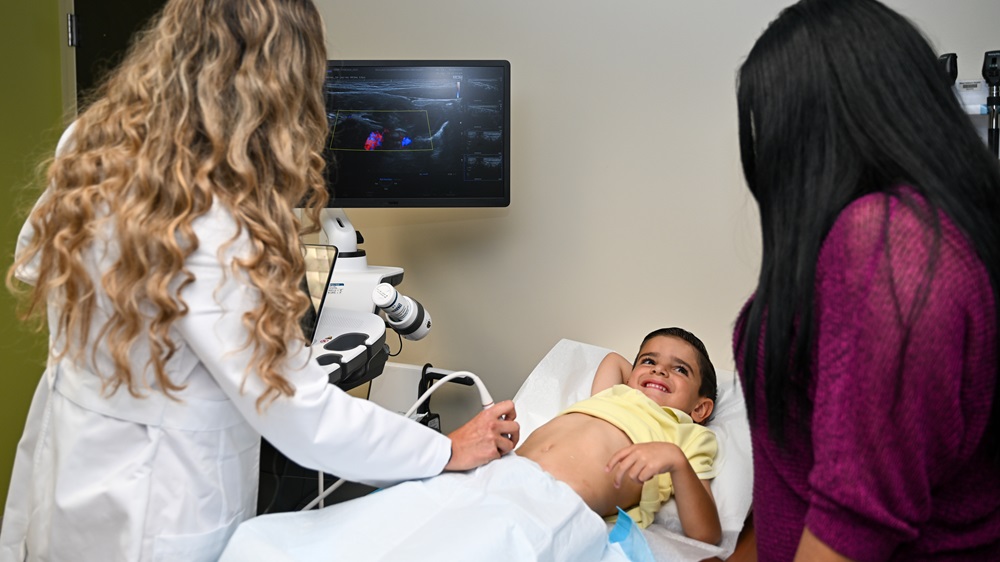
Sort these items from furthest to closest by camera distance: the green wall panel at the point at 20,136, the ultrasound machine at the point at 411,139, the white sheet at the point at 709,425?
the green wall panel at the point at 20,136 → the ultrasound machine at the point at 411,139 → the white sheet at the point at 709,425

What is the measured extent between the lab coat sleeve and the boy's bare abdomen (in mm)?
405

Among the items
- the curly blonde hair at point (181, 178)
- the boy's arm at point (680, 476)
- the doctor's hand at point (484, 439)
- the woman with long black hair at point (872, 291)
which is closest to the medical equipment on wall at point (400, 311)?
the doctor's hand at point (484, 439)

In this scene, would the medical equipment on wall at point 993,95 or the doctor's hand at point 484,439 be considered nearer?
the doctor's hand at point 484,439

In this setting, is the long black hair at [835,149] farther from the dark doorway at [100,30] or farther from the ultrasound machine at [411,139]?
the dark doorway at [100,30]

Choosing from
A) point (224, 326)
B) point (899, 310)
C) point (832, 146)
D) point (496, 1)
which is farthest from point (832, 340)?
point (496, 1)

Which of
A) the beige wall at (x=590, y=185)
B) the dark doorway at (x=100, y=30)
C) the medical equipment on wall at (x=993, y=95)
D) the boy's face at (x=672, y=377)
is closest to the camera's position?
the medical equipment on wall at (x=993, y=95)

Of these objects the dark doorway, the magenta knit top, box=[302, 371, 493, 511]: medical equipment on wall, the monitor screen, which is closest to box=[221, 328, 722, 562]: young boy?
box=[302, 371, 493, 511]: medical equipment on wall

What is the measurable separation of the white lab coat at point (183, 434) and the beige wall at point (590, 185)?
4.33 ft

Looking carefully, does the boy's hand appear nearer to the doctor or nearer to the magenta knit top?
the doctor

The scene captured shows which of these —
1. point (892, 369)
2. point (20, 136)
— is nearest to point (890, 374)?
point (892, 369)

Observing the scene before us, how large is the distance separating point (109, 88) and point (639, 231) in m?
1.50

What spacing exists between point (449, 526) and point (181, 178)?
576mm

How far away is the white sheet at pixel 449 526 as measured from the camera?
1.05 meters

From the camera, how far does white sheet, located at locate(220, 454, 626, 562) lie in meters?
1.05
